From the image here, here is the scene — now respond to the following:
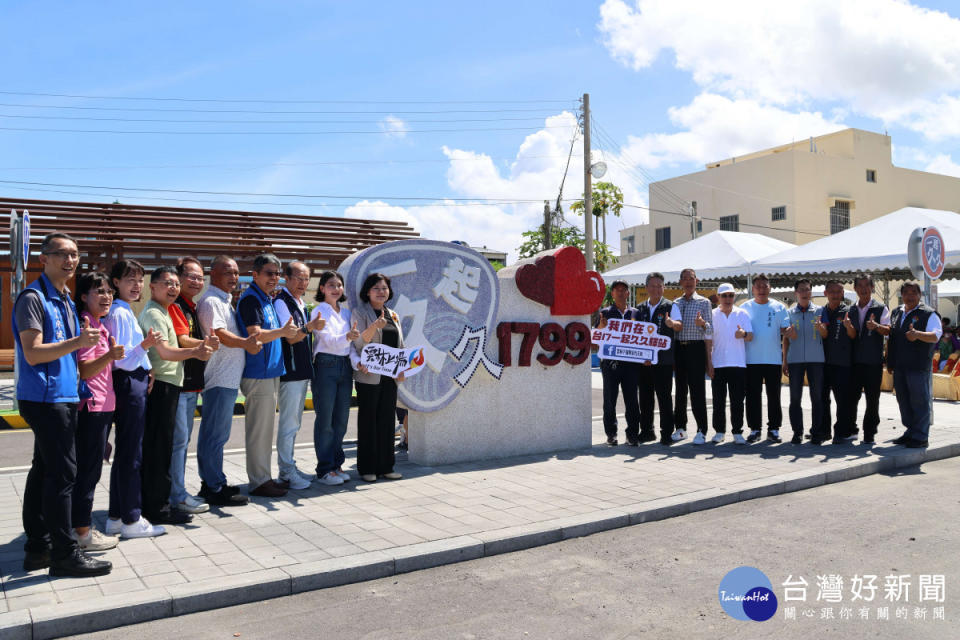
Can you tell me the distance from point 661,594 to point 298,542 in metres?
2.37

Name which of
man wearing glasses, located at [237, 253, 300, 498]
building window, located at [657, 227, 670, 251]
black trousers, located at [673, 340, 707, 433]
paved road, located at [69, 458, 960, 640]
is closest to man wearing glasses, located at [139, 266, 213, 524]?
man wearing glasses, located at [237, 253, 300, 498]

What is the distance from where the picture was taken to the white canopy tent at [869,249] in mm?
14782

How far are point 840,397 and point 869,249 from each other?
8.05m

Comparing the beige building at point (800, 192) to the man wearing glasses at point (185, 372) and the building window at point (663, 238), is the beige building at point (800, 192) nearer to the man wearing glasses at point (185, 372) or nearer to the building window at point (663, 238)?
the building window at point (663, 238)

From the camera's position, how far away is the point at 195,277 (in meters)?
5.56

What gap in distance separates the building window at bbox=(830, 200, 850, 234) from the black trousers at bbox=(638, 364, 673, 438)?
120 feet

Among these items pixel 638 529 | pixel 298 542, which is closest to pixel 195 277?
pixel 298 542

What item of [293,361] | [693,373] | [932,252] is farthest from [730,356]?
[293,361]

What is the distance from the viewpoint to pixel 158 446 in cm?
523

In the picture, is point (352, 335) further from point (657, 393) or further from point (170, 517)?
point (657, 393)

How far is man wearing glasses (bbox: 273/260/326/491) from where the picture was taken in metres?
6.18

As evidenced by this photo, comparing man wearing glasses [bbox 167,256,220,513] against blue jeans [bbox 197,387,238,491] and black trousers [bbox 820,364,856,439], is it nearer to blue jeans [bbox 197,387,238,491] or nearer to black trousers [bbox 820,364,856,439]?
blue jeans [bbox 197,387,238,491]

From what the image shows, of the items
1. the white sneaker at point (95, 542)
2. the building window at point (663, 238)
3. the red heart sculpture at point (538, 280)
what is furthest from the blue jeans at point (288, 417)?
the building window at point (663, 238)

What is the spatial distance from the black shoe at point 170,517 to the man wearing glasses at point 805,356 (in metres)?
6.71
